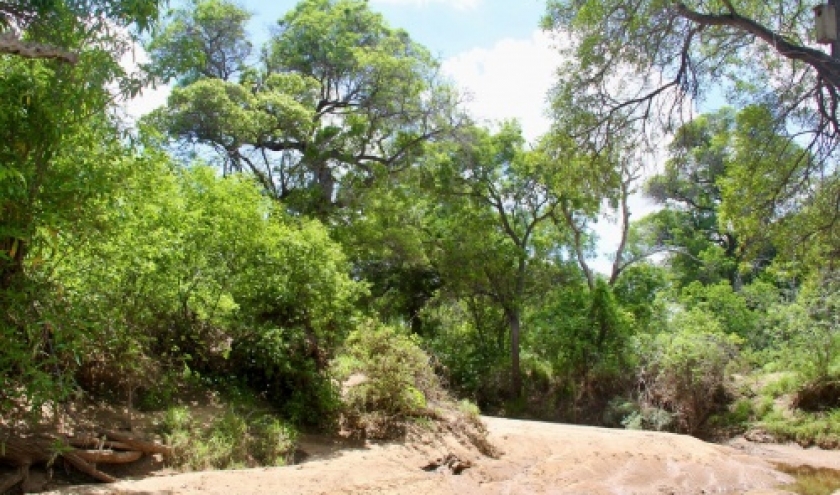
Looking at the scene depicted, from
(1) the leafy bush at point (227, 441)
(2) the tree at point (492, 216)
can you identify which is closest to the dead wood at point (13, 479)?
(1) the leafy bush at point (227, 441)

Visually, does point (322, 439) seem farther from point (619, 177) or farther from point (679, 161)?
point (679, 161)

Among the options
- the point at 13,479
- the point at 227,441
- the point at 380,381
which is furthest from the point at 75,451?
the point at 380,381

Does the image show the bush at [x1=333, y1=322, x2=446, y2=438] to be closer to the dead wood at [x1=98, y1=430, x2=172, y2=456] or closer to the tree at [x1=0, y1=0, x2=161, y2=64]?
the dead wood at [x1=98, y1=430, x2=172, y2=456]

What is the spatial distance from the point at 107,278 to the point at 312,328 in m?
4.15

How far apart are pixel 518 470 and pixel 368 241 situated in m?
11.7

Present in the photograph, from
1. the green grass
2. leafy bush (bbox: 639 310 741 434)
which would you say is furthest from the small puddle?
leafy bush (bbox: 639 310 741 434)

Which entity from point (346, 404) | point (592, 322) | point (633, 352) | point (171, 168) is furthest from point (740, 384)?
point (171, 168)

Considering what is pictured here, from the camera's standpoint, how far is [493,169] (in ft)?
77.8

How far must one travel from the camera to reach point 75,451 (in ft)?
25.7

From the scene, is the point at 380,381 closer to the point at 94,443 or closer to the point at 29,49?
the point at 94,443

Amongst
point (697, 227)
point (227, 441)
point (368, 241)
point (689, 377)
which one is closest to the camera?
point (227, 441)

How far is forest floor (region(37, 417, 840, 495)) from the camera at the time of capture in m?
8.55

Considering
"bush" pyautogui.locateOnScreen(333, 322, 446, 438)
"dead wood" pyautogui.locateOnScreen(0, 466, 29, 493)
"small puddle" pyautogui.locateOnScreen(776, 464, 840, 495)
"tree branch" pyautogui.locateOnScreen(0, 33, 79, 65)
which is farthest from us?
"small puddle" pyautogui.locateOnScreen(776, 464, 840, 495)

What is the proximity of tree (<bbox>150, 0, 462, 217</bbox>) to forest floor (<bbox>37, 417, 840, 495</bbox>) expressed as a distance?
36.4ft
